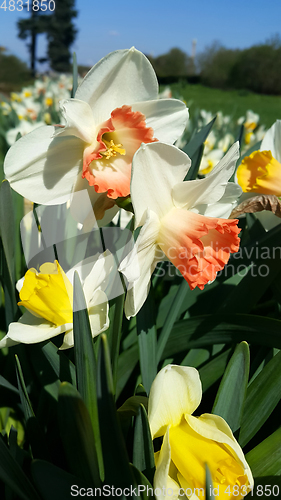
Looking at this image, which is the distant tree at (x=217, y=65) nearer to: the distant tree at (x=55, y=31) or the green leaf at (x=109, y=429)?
the distant tree at (x=55, y=31)

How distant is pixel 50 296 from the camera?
617 mm

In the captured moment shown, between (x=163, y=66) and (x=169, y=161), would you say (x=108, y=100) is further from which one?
(x=163, y=66)

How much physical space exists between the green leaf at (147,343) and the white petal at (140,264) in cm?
14

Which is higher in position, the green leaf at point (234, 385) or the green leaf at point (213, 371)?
the green leaf at point (234, 385)

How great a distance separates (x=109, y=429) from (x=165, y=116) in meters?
0.60

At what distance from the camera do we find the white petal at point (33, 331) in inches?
24.5

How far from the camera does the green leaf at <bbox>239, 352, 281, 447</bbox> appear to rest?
0.69m

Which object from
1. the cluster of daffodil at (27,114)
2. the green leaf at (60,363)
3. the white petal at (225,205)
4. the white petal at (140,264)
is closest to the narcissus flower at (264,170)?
the white petal at (225,205)

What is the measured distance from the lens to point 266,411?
71 cm

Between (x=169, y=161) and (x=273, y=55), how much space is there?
1002 inches

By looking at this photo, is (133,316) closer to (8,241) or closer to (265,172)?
(8,241)

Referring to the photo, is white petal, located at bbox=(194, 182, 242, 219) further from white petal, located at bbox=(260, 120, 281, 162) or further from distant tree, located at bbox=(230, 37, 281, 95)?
distant tree, located at bbox=(230, 37, 281, 95)

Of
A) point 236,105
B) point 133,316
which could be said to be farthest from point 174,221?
point 236,105

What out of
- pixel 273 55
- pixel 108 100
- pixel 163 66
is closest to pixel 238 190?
pixel 108 100
